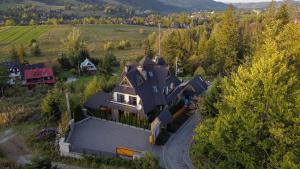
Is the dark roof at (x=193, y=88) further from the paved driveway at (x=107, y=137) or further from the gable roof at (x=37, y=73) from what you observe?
the gable roof at (x=37, y=73)

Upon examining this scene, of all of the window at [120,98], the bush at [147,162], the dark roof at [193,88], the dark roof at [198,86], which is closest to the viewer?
the bush at [147,162]

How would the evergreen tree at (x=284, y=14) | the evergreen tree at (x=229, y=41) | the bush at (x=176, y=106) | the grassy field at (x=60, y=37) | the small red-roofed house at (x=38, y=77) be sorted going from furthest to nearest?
the grassy field at (x=60, y=37)
the small red-roofed house at (x=38, y=77)
the evergreen tree at (x=229, y=41)
the evergreen tree at (x=284, y=14)
the bush at (x=176, y=106)

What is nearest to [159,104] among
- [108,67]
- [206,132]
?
[206,132]

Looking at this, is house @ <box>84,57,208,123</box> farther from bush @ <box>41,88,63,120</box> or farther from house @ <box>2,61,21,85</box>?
house @ <box>2,61,21,85</box>

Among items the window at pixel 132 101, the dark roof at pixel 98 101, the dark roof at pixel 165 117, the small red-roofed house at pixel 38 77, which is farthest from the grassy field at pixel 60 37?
the dark roof at pixel 165 117

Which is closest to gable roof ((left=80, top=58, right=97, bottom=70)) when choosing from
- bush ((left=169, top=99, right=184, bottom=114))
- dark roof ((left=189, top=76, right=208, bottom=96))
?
dark roof ((left=189, top=76, right=208, bottom=96))

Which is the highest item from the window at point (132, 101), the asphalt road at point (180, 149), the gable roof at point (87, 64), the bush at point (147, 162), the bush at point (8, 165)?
the window at point (132, 101)

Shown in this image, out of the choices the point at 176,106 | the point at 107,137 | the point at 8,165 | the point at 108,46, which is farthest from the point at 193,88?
the point at 108,46
